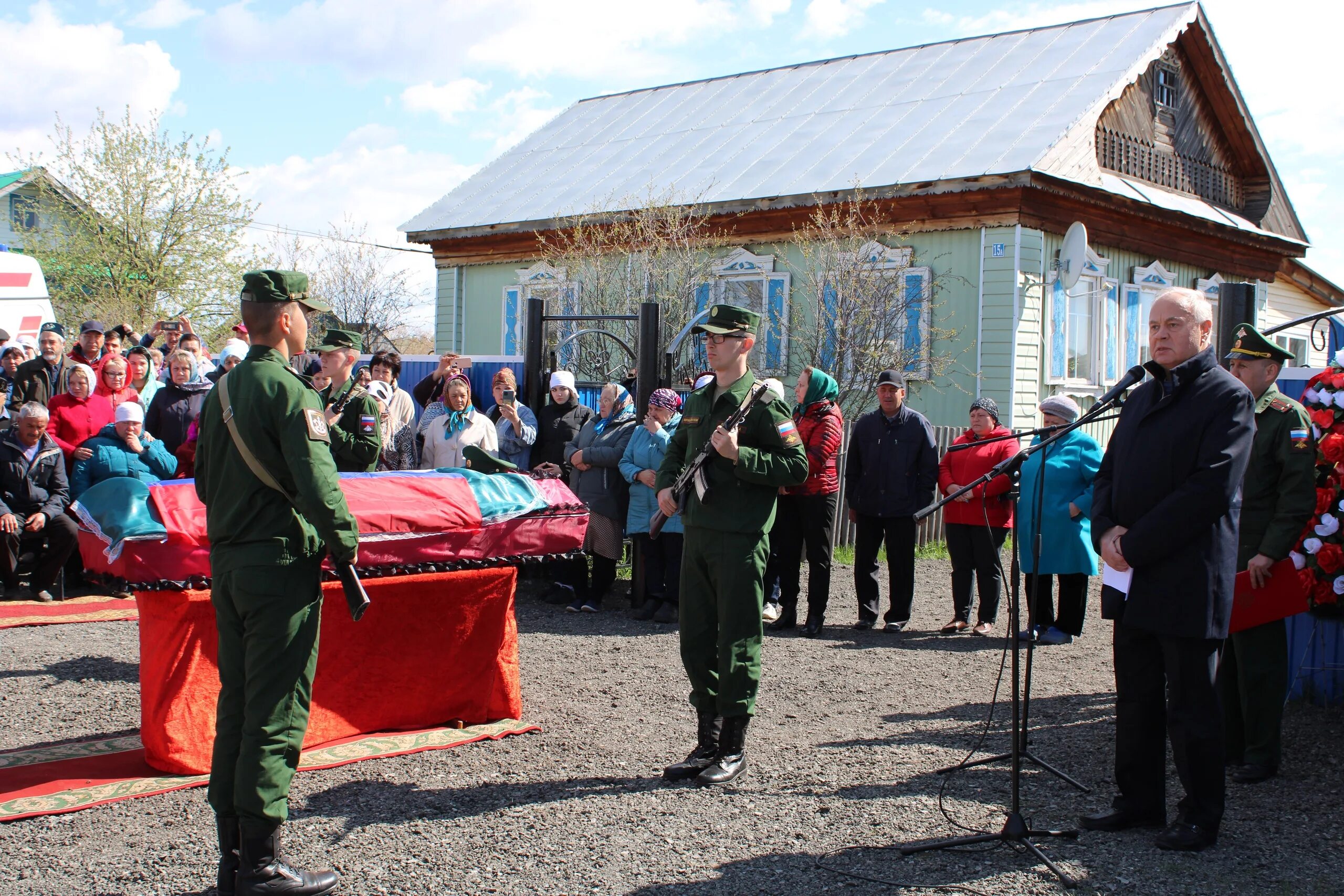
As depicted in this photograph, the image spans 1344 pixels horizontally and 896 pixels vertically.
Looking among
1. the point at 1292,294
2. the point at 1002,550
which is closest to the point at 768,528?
the point at 1002,550

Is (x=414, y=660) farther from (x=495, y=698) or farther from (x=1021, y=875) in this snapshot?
(x=1021, y=875)

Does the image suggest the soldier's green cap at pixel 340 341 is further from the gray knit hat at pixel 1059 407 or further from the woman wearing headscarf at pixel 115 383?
the gray knit hat at pixel 1059 407

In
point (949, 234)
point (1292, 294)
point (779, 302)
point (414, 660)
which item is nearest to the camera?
point (414, 660)

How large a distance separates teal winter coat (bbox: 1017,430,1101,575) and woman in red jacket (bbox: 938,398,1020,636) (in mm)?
306

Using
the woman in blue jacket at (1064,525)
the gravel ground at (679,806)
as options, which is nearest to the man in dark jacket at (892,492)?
the woman in blue jacket at (1064,525)

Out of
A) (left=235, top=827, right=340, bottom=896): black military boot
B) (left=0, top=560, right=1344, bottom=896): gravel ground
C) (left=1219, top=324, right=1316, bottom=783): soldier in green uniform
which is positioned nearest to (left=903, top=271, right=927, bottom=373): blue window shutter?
(left=0, top=560, right=1344, bottom=896): gravel ground

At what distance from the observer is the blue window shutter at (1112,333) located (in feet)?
57.0

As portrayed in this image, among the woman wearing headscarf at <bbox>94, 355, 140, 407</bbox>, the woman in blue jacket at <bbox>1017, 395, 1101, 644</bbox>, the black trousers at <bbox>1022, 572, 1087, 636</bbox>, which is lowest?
the black trousers at <bbox>1022, 572, 1087, 636</bbox>

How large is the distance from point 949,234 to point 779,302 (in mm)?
2796

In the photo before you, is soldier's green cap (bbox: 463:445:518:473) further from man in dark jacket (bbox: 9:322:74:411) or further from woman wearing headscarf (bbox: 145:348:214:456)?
man in dark jacket (bbox: 9:322:74:411)

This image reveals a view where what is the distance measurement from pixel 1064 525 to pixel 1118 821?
4081 millimetres

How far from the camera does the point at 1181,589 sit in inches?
163

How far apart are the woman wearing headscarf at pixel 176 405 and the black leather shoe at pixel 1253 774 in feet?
26.8

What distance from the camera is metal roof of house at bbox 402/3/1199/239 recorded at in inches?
651
